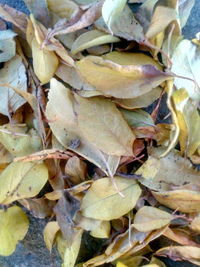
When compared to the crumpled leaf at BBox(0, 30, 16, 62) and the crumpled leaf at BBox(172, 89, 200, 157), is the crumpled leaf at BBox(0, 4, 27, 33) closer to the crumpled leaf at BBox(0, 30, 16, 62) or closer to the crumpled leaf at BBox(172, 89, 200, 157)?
the crumpled leaf at BBox(0, 30, 16, 62)

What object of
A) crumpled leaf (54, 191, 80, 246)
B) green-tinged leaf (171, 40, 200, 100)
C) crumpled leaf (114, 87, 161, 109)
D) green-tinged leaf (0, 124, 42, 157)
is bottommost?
crumpled leaf (54, 191, 80, 246)

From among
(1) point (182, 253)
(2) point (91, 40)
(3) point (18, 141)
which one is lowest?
(1) point (182, 253)

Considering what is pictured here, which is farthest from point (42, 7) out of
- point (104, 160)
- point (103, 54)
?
point (104, 160)

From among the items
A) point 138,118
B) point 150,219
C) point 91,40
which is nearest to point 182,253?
point 150,219

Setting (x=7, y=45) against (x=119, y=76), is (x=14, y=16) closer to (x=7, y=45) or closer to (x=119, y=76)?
(x=7, y=45)

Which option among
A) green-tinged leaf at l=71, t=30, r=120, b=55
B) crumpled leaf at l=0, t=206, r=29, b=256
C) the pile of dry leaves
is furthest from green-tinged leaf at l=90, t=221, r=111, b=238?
green-tinged leaf at l=71, t=30, r=120, b=55

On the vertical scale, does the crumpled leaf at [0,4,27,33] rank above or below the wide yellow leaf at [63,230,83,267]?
above

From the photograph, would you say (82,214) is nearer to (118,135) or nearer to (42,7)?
(118,135)
